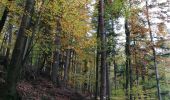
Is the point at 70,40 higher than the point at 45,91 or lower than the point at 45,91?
higher

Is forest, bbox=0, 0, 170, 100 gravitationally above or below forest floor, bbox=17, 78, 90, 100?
above

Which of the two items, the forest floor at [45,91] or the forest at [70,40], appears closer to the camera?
the forest at [70,40]

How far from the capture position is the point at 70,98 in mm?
24000

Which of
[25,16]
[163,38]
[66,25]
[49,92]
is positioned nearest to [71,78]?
[163,38]

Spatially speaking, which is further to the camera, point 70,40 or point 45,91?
point 70,40

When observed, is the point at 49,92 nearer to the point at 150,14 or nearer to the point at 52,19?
the point at 52,19

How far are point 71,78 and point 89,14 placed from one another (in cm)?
1784

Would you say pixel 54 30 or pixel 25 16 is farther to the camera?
pixel 54 30

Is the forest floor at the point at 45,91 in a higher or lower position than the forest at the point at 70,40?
lower

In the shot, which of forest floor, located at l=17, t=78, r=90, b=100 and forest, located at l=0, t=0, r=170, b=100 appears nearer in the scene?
forest, located at l=0, t=0, r=170, b=100

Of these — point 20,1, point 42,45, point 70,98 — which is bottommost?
point 70,98

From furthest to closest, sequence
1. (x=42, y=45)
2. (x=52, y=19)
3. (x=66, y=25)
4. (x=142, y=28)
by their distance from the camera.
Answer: (x=142, y=28)
(x=42, y=45)
(x=66, y=25)
(x=52, y=19)

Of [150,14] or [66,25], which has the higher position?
[150,14]

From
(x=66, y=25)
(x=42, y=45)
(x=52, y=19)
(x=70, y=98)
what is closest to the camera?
(x=52, y=19)
